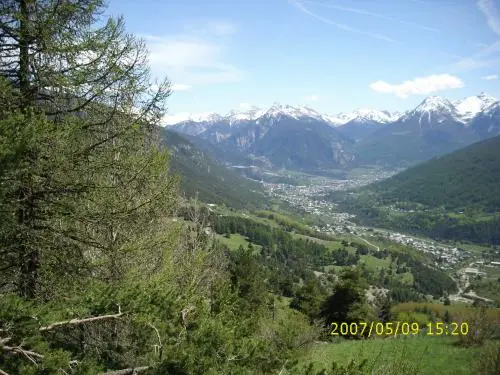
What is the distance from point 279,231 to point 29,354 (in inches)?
6017

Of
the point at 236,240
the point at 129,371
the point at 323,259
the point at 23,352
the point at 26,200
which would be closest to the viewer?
the point at 23,352

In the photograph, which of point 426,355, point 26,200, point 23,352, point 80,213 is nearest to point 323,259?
point 426,355

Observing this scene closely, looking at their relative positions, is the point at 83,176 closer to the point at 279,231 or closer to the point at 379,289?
the point at 379,289

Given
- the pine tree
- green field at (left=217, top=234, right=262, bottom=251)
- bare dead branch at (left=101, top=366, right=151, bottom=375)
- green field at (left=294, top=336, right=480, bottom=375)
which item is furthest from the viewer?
green field at (left=217, top=234, right=262, bottom=251)

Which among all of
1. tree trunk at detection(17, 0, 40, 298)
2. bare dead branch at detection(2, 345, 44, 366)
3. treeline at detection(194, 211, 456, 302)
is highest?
tree trunk at detection(17, 0, 40, 298)

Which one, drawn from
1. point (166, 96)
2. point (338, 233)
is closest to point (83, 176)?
point (166, 96)

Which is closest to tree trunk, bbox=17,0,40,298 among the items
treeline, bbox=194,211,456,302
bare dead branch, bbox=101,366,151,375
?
bare dead branch, bbox=101,366,151,375

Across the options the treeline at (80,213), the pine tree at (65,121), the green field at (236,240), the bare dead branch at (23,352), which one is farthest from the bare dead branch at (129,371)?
the green field at (236,240)

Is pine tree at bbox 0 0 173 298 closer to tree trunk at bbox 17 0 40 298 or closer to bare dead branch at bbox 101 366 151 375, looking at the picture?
tree trunk at bbox 17 0 40 298

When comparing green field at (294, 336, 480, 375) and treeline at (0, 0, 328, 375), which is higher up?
treeline at (0, 0, 328, 375)

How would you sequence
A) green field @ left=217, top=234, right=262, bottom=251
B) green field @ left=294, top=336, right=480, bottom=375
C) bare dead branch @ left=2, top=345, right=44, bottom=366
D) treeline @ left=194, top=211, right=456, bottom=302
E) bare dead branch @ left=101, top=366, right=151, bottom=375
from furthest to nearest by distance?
green field @ left=217, top=234, right=262, bottom=251 → treeline @ left=194, top=211, right=456, bottom=302 → green field @ left=294, top=336, right=480, bottom=375 → bare dead branch @ left=101, top=366, right=151, bottom=375 → bare dead branch @ left=2, top=345, right=44, bottom=366

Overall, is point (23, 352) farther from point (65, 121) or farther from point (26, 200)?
point (65, 121)

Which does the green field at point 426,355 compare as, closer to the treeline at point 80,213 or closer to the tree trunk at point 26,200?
the treeline at point 80,213

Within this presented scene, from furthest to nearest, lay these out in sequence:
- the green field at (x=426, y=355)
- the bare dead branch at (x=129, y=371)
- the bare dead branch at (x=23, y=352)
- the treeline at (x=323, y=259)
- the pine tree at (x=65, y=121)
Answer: the treeline at (x=323, y=259), the green field at (x=426, y=355), the pine tree at (x=65, y=121), the bare dead branch at (x=129, y=371), the bare dead branch at (x=23, y=352)
